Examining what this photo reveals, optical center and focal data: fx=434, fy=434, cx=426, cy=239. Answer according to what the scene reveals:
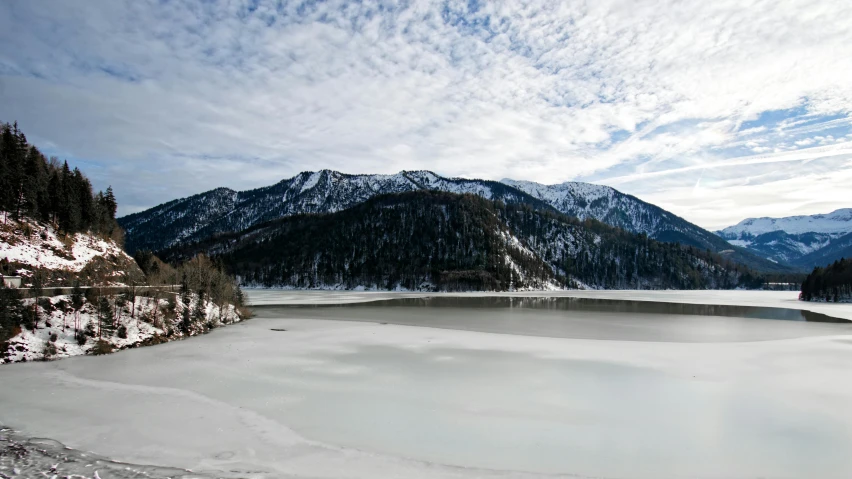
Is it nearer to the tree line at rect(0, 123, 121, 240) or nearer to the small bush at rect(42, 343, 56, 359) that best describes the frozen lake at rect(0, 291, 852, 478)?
the small bush at rect(42, 343, 56, 359)

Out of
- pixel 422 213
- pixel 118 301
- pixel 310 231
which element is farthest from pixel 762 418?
pixel 310 231

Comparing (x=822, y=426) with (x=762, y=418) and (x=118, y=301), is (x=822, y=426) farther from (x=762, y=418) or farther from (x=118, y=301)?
(x=118, y=301)

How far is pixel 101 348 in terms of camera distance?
23766 mm

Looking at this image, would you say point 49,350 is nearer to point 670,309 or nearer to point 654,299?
point 670,309

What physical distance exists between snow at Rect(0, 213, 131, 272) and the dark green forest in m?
119

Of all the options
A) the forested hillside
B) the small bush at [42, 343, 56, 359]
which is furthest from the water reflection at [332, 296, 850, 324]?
the small bush at [42, 343, 56, 359]

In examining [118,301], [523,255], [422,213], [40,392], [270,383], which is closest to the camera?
[40,392]

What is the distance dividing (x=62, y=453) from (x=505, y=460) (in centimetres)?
1051

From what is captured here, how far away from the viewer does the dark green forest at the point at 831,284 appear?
84000 millimetres

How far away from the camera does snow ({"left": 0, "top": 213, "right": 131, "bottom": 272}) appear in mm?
34500

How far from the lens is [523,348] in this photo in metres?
25.7

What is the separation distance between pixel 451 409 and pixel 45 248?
41793 millimetres

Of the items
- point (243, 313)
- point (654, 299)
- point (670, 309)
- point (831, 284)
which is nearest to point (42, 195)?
point (243, 313)

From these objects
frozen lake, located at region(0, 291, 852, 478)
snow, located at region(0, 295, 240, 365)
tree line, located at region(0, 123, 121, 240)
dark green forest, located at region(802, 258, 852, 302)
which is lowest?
frozen lake, located at region(0, 291, 852, 478)
